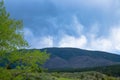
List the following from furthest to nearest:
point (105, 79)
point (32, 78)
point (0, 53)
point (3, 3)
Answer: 1. point (105, 79)
2. point (32, 78)
3. point (3, 3)
4. point (0, 53)

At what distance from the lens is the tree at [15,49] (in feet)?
104

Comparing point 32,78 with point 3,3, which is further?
point 32,78

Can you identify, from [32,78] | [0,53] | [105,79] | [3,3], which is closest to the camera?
[0,53]

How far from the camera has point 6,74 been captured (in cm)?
3158

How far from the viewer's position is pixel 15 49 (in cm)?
3234

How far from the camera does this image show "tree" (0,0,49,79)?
31828mm

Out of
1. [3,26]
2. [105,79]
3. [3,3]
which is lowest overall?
[105,79]

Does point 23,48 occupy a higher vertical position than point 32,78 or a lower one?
higher

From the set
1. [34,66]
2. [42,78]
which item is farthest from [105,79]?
[34,66]

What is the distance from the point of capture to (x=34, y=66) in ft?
108

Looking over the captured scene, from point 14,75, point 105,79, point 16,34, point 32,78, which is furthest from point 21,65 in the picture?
point 105,79

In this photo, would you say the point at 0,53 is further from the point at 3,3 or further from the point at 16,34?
the point at 3,3

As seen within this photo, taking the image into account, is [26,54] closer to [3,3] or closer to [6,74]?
[6,74]

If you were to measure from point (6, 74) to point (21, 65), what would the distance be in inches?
77.2
